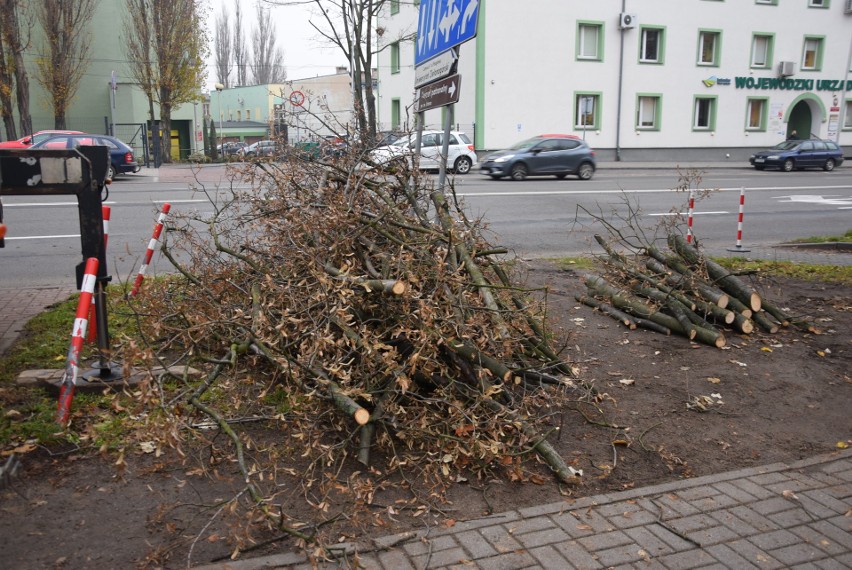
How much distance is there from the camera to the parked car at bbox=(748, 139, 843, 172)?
33.7 metres

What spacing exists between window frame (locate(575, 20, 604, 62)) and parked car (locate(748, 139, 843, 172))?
31.0ft

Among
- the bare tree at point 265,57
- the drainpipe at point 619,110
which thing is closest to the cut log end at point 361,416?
the drainpipe at point 619,110

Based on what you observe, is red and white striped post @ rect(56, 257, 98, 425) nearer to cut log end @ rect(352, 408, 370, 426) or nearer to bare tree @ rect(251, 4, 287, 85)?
cut log end @ rect(352, 408, 370, 426)

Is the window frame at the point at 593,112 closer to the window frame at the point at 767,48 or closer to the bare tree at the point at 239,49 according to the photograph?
the window frame at the point at 767,48

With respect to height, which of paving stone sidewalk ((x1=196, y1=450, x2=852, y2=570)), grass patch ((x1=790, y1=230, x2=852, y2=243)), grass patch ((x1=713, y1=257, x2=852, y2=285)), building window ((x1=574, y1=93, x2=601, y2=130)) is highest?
building window ((x1=574, y1=93, x2=601, y2=130))

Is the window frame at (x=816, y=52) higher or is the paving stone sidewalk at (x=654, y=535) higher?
the window frame at (x=816, y=52)

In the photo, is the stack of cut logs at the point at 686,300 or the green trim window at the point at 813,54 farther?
the green trim window at the point at 813,54

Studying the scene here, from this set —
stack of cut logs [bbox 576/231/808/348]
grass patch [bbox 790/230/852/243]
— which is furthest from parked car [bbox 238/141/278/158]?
grass patch [bbox 790/230/852/243]

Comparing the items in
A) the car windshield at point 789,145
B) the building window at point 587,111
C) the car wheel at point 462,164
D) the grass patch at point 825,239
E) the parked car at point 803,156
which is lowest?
the grass patch at point 825,239

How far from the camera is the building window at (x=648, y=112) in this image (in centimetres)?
3788

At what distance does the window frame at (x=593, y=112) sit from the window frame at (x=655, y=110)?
218cm

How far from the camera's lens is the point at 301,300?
4.26m

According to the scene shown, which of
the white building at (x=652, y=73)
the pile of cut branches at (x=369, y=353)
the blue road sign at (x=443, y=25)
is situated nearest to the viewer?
the pile of cut branches at (x=369, y=353)

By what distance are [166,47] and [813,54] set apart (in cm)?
3529
